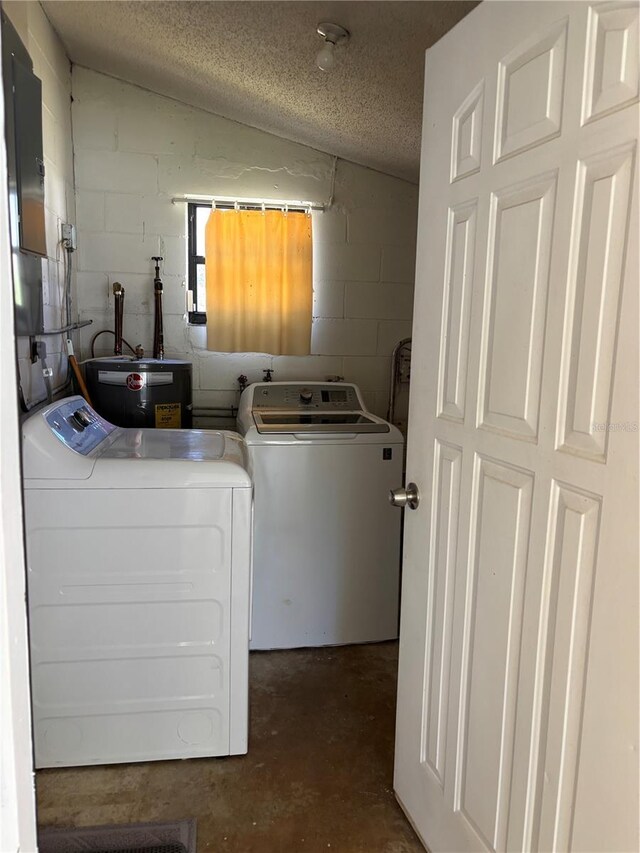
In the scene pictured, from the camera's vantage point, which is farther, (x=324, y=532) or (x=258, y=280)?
(x=258, y=280)

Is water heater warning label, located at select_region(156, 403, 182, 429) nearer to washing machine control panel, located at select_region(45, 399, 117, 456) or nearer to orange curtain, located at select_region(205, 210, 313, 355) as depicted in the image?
washing machine control panel, located at select_region(45, 399, 117, 456)

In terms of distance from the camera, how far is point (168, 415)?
2.63 metres

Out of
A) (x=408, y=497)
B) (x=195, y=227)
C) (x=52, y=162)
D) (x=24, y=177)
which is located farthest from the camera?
(x=195, y=227)

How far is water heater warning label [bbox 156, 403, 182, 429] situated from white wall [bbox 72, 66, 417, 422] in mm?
459

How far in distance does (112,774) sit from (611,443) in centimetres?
175

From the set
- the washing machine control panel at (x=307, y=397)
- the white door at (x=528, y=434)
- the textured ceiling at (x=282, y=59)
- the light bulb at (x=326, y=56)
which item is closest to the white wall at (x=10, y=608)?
the white door at (x=528, y=434)

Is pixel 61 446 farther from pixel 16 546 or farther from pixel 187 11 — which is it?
pixel 187 11

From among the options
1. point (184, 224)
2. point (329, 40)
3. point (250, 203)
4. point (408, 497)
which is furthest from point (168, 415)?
point (329, 40)

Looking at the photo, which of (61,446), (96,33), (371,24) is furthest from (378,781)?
(96,33)

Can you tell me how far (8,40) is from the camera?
1733 millimetres

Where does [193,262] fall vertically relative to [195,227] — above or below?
below

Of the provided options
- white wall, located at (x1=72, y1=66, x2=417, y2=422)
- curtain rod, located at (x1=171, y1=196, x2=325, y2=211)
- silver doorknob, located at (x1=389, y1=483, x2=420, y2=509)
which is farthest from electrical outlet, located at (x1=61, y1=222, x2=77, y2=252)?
silver doorknob, located at (x1=389, y1=483, x2=420, y2=509)

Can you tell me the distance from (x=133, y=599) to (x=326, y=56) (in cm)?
189

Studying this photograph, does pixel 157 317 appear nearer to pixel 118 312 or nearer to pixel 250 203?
pixel 118 312
